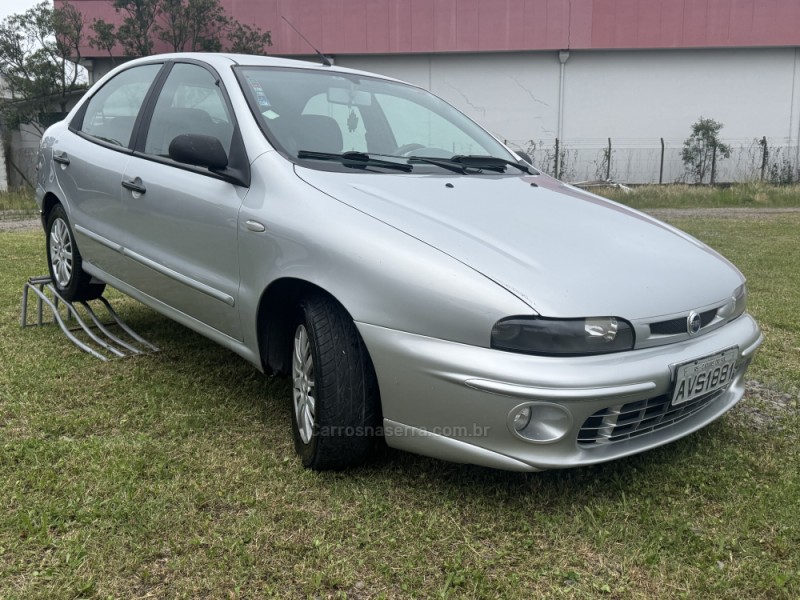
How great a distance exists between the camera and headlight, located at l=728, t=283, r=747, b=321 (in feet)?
8.46

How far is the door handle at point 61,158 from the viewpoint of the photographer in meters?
4.09

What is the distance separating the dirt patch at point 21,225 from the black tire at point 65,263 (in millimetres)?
6918

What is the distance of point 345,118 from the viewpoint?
324 cm

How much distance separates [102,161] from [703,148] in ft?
69.1

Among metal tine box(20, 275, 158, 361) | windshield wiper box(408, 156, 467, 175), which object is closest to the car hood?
windshield wiper box(408, 156, 467, 175)

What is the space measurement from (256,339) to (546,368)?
1.23 m

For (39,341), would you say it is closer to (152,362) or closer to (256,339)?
(152,362)

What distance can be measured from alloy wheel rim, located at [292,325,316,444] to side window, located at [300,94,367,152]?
897mm

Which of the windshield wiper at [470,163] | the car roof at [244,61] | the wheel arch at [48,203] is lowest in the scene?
the wheel arch at [48,203]

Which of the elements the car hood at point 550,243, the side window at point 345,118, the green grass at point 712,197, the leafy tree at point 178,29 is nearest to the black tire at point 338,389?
the car hood at point 550,243

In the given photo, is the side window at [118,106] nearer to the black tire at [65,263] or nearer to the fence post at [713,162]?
the black tire at [65,263]

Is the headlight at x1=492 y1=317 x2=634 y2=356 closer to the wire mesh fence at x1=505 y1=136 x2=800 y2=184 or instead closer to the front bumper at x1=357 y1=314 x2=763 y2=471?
the front bumper at x1=357 y1=314 x2=763 y2=471

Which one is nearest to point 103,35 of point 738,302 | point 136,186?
point 136,186

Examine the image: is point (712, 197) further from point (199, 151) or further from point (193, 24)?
point (193, 24)
